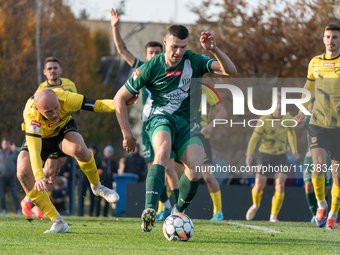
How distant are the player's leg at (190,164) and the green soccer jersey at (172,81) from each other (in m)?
0.39

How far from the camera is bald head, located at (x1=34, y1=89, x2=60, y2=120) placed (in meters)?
5.79

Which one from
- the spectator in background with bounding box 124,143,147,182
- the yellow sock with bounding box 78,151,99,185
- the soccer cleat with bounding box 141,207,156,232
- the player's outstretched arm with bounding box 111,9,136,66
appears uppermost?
the player's outstretched arm with bounding box 111,9,136,66

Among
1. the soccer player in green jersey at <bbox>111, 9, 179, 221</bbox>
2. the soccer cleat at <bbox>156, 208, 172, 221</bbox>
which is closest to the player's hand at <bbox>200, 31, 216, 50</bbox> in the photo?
the soccer player in green jersey at <bbox>111, 9, 179, 221</bbox>

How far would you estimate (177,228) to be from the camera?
529 centimetres

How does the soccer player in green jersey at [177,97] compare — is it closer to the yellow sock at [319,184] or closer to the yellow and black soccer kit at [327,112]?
the yellow and black soccer kit at [327,112]

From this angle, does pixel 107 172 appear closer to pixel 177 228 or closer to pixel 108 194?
pixel 108 194

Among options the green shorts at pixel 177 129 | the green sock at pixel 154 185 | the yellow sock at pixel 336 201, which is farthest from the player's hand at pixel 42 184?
the yellow sock at pixel 336 201

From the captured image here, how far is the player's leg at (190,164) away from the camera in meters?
5.65

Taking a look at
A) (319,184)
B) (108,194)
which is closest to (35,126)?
(108,194)

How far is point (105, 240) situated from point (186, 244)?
2.98 feet

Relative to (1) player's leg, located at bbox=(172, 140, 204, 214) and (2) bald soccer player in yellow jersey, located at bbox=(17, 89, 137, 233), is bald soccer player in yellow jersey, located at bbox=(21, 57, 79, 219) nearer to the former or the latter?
(2) bald soccer player in yellow jersey, located at bbox=(17, 89, 137, 233)

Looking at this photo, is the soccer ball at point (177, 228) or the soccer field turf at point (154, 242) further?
the soccer ball at point (177, 228)

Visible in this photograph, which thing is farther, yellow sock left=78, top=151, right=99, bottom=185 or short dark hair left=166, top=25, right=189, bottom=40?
yellow sock left=78, top=151, right=99, bottom=185

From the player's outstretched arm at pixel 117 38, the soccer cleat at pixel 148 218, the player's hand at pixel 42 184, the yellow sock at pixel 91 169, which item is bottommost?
the soccer cleat at pixel 148 218
